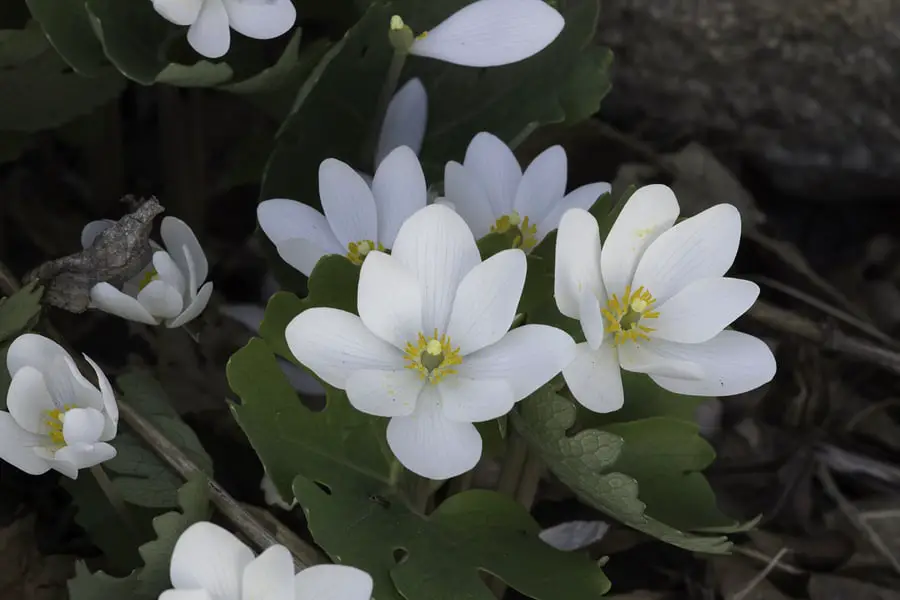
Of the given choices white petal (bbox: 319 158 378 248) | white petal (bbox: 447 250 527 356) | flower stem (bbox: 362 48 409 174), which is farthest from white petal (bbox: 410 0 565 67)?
white petal (bbox: 447 250 527 356)

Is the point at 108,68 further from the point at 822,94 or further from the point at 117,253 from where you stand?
the point at 822,94

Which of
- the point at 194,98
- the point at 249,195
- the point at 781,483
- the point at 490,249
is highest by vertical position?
the point at 490,249

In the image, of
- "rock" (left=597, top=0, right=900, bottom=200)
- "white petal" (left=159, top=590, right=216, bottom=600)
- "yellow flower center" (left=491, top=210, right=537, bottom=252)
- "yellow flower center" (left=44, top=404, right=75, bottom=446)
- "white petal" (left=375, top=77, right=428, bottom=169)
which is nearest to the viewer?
"white petal" (left=159, top=590, right=216, bottom=600)

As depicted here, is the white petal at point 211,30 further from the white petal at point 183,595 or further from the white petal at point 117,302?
the white petal at point 183,595

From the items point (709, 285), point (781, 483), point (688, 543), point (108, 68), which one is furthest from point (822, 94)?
point (108, 68)

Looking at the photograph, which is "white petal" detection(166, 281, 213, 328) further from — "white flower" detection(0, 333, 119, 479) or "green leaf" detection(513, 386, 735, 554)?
"green leaf" detection(513, 386, 735, 554)

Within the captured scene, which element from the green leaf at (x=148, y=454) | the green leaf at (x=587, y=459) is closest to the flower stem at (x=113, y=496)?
the green leaf at (x=148, y=454)
